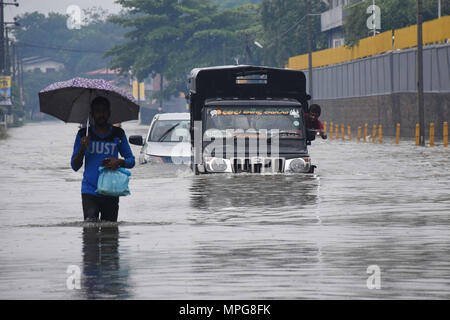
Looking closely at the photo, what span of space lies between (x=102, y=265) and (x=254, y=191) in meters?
10.1

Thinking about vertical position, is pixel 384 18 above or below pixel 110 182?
above

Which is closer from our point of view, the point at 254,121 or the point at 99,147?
the point at 99,147

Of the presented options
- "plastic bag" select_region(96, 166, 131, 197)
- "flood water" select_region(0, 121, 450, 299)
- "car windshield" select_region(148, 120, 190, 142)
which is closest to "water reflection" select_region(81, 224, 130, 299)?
"flood water" select_region(0, 121, 450, 299)

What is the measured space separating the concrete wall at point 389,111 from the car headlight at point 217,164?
30.5m

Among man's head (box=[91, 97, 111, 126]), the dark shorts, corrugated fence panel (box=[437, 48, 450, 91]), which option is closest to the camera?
man's head (box=[91, 97, 111, 126])

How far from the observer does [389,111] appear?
60719mm

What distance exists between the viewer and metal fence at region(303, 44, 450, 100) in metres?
51.3

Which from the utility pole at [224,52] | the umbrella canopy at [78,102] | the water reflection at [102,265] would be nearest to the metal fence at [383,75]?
the utility pole at [224,52]

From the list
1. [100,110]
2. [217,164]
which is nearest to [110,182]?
[100,110]

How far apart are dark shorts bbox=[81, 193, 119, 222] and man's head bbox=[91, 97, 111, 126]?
912 mm

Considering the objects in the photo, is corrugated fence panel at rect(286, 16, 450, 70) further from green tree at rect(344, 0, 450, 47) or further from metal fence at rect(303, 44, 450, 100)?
green tree at rect(344, 0, 450, 47)

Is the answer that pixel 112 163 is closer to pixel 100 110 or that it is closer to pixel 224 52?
pixel 100 110

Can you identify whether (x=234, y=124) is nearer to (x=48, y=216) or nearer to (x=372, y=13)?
(x=48, y=216)
